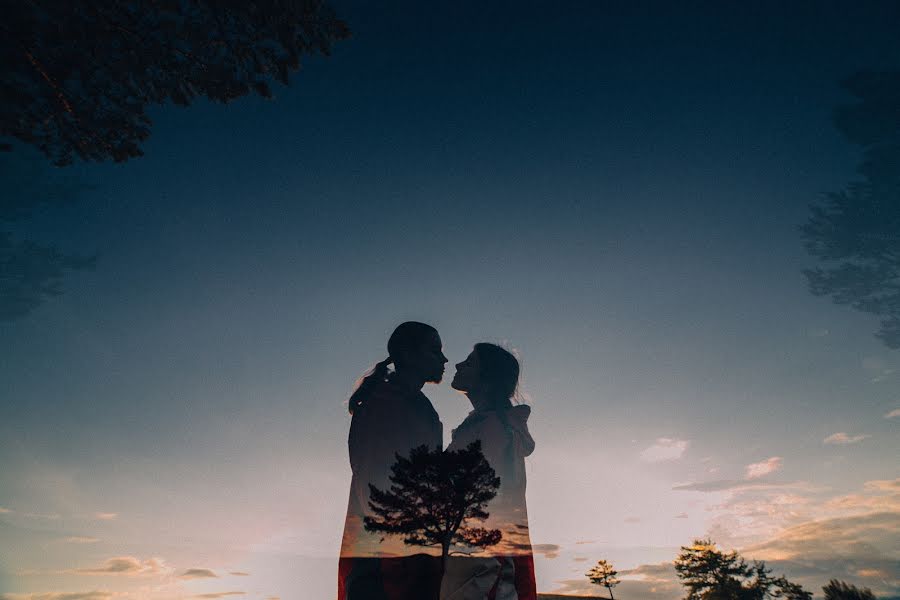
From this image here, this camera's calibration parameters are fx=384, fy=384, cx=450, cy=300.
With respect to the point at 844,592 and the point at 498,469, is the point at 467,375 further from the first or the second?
the point at 844,592

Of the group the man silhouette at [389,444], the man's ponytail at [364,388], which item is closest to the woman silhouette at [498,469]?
the man silhouette at [389,444]

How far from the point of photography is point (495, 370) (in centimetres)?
570

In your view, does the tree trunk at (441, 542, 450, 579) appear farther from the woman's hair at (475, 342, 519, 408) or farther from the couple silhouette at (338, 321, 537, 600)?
the woman's hair at (475, 342, 519, 408)

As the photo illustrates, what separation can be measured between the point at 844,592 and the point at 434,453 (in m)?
29.9

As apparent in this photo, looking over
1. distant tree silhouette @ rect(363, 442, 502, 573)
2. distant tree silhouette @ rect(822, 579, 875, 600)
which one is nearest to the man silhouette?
distant tree silhouette @ rect(363, 442, 502, 573)

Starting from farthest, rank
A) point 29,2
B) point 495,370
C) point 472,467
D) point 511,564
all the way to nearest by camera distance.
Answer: point 495,370, point 472,467, point 511,564, point 29,2

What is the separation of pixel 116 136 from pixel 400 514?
19.3 feet

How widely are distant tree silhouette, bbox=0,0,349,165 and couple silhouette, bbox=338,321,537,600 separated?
3.82 m

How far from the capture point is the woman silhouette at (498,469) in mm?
4219

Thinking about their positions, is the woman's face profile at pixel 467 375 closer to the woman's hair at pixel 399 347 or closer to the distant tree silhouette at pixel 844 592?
the woman's hair at pixel 399 347

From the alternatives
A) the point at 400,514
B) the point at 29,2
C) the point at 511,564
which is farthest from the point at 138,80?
the point at 511,564

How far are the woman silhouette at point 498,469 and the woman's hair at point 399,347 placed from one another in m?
1.12

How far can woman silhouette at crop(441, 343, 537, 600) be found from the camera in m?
4.22

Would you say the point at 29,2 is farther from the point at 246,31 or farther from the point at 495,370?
the point at 495,370
